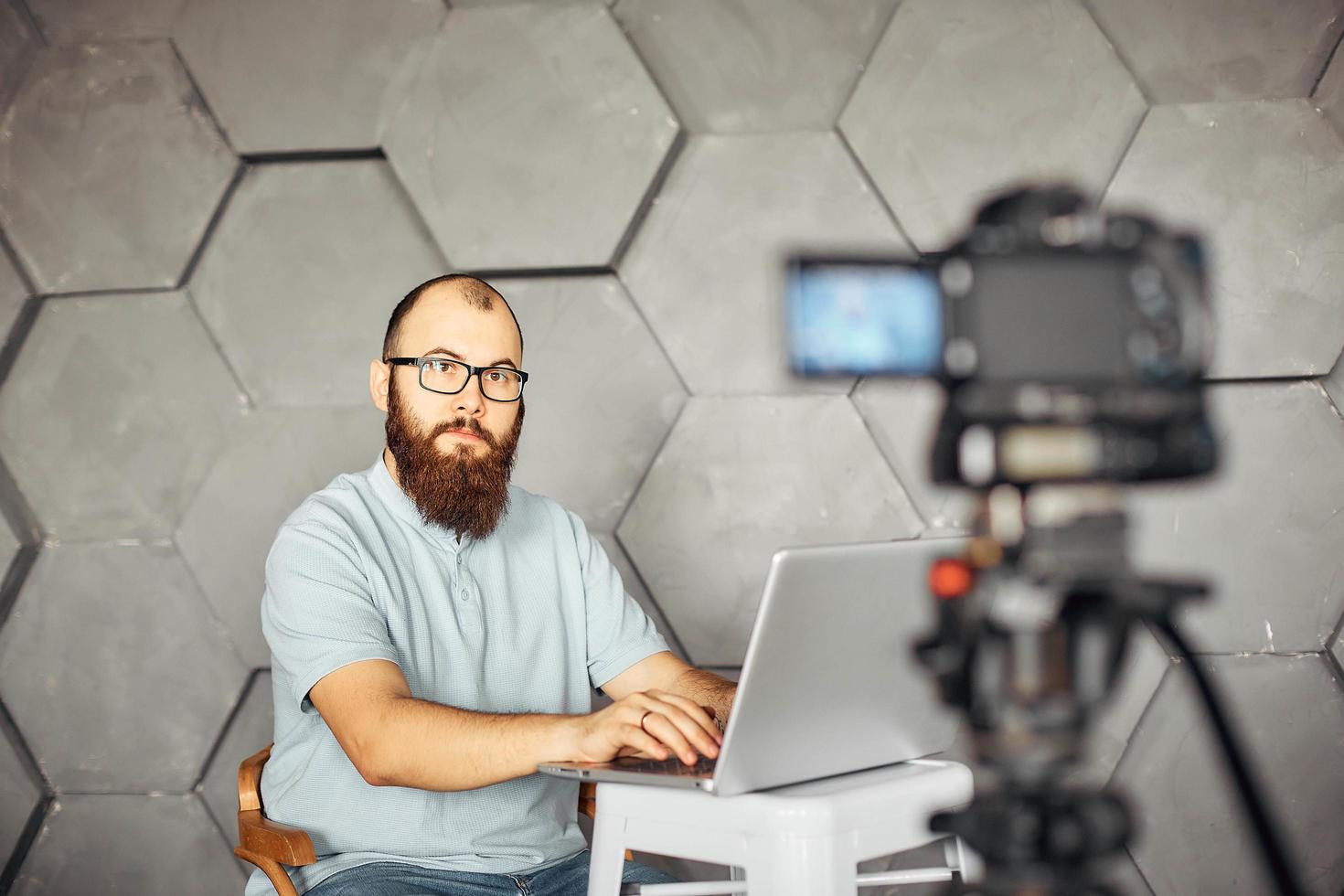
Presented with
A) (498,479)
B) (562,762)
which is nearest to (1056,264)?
(562,762)

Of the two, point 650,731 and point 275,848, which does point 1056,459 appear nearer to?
point 650,731

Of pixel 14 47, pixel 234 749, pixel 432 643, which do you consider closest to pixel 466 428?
pixel 432 643

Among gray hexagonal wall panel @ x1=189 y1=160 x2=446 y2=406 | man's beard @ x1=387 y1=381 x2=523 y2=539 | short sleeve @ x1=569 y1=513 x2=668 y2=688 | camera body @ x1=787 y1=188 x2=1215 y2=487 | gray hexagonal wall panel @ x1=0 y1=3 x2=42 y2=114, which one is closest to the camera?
camera body @ x1=787 y1=188 x2=1215 y2=487

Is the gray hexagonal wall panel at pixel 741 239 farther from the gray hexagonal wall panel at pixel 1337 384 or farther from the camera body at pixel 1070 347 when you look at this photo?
the camera body at pixel 1070 347

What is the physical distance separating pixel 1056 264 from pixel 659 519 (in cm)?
150

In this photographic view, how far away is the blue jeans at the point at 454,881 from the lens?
4.31ft

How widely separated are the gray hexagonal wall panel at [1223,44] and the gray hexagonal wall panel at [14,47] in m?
2.05

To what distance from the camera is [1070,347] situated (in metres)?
0.68

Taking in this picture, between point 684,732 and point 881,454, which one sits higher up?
point 881,454

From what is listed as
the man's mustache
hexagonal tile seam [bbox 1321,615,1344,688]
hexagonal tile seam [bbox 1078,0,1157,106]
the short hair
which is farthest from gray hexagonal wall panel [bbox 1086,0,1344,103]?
the man's mustache

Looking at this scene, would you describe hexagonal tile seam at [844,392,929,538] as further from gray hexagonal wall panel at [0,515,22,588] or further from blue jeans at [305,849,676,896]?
gray hexagonal wall panel at [0,515,22,588]

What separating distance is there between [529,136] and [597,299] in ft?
1.09

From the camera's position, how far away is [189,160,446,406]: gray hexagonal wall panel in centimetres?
221

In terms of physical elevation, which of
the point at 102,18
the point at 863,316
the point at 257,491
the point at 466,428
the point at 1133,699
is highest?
the point at 102,18
